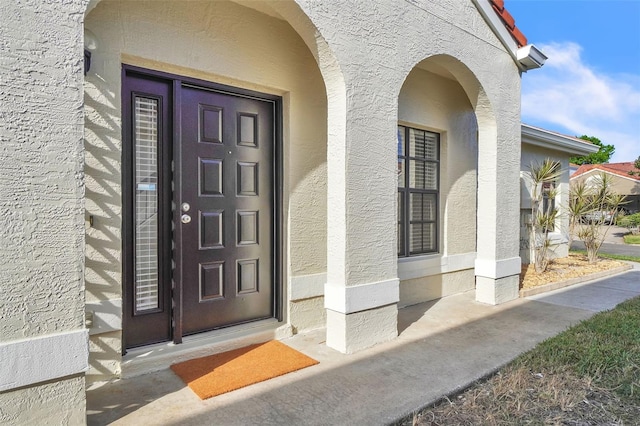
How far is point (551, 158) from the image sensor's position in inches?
346

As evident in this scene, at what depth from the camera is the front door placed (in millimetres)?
3371

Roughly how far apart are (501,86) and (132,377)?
540 cm

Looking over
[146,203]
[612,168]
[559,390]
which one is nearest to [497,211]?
[559,390]

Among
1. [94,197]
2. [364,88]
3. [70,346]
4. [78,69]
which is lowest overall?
[70,346]

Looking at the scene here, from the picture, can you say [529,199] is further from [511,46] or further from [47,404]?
[47,404]

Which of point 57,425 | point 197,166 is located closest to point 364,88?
point 197,166

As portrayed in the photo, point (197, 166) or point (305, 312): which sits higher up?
point (197, 166)

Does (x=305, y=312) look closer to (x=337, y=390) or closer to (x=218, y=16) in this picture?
(x=337, y=390)

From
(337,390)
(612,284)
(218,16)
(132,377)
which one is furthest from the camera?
(612,284)

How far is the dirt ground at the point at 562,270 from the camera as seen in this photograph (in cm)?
647

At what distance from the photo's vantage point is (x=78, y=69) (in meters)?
2.25

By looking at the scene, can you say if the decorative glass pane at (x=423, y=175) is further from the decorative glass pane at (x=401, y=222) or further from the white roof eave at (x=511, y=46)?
the white roof eave at (x=511, y=46)

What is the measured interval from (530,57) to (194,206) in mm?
4877

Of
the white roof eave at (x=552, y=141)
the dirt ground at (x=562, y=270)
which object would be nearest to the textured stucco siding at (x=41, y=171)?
the dirt ground at (x=562, y=270)
